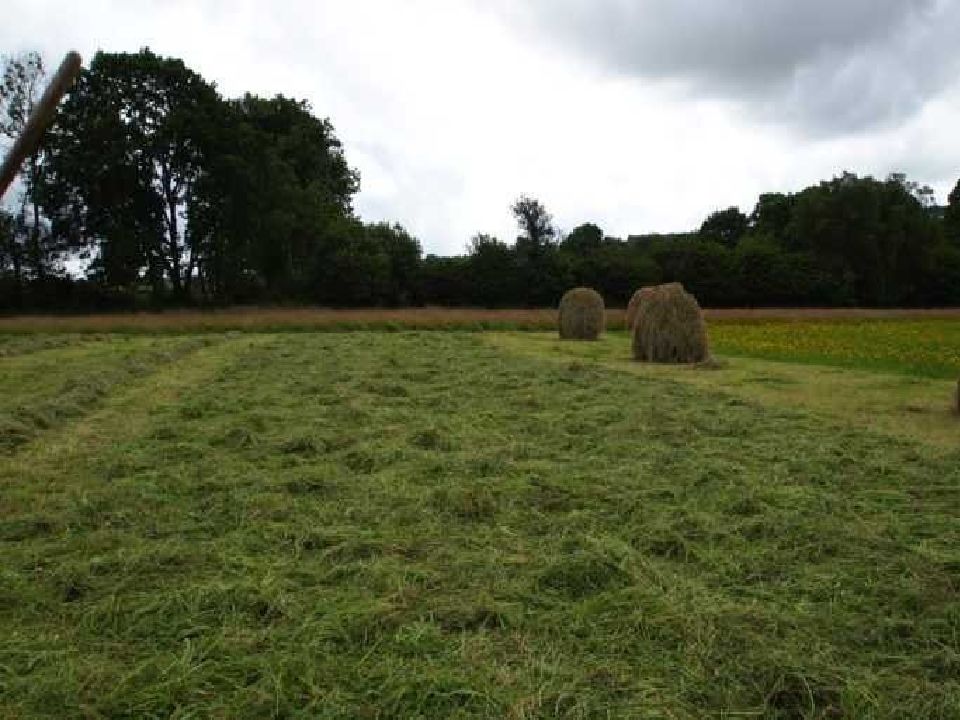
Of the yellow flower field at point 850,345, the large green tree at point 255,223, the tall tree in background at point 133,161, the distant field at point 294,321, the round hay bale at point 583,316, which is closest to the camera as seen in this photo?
the yellow flower field at point 850,345

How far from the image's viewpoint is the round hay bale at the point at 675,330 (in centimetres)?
1652

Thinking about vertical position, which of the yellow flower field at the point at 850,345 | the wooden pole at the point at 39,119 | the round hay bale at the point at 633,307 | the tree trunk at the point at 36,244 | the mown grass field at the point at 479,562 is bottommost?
the yellow flower field at the point at 850,345

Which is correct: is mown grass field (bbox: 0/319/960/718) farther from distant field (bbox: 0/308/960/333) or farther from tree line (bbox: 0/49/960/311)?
tree line (bbox: 0/49/960/311)

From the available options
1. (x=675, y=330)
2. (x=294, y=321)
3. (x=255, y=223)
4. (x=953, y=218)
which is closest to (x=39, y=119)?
(x=675, y=330)

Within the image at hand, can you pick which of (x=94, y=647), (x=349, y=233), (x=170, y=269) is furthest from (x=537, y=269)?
(x=94, y=647)

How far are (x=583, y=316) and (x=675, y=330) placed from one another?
820 centimetres

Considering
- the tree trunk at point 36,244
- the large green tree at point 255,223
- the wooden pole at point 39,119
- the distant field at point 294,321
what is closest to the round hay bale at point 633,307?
the distant field at point 294,321

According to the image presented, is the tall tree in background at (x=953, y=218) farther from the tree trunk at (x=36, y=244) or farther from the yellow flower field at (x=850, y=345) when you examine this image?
the tree trunk at (x=36, y=244)

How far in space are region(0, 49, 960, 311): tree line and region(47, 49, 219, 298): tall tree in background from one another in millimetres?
75

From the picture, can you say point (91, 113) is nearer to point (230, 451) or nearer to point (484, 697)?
point (230, 451)

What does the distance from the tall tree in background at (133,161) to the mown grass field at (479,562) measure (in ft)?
106

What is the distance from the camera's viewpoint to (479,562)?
4.26 meters

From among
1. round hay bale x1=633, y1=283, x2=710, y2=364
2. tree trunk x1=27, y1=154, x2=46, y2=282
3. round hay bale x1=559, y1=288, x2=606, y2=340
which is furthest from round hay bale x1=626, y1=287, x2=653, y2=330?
tree trunk x1=27, y1=154, x2=46, y2=282

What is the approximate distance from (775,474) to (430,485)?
8.71 feet
